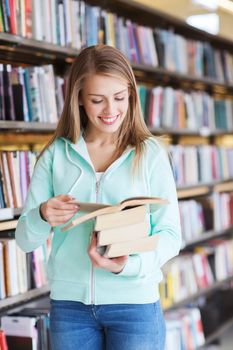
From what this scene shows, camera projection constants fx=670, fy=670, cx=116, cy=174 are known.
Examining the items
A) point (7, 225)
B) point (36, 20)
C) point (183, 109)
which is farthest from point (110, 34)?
point (7, 225)

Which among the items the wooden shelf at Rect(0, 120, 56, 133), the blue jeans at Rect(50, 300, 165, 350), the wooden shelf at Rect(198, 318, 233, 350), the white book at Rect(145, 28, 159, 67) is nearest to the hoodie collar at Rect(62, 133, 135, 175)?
the blue jeans at Rect(50, 300, 165, 350)

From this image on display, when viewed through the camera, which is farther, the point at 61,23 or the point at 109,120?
the point at 61,23

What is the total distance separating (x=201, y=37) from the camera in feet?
17.5

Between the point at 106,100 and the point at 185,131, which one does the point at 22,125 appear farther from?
the point at 185,131

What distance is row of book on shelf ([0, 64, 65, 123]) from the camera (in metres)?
2.96

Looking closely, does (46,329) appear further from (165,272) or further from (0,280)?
(165,272)

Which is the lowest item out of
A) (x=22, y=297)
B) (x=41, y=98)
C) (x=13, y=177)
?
(x=22, y=297)

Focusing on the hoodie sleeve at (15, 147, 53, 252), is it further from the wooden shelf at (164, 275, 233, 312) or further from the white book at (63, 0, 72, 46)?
the wooden shelf at (164, 275, 233, 312)

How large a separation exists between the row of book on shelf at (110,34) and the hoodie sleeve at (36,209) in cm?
114

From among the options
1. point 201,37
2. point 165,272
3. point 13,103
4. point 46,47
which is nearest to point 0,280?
point 13,103

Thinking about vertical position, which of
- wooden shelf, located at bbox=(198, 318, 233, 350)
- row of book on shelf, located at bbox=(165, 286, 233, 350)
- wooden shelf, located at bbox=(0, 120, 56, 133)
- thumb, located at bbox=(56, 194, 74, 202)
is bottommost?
wooden shelf, located at bbox=(198, 318, 233, 350)

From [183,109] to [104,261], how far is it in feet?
10.4

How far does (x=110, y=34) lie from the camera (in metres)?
3.79

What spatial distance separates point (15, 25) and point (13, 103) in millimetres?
344
